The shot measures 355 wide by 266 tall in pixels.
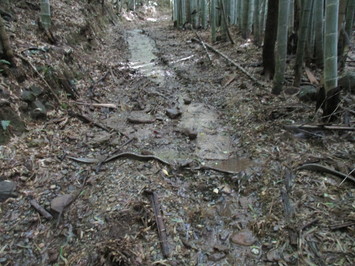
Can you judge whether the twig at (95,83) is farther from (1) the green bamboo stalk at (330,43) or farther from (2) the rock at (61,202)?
(1) the green bamboo stalk at (330,43)

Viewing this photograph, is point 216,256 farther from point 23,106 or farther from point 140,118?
point 23,106

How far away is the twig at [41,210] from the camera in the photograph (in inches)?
101

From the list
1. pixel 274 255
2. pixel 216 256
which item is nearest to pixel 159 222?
pixel 216 256

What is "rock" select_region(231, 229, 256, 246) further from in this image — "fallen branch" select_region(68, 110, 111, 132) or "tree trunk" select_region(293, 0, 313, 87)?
"tree trunk" select_region(293, 0, 313, 87)

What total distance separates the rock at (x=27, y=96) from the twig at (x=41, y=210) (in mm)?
1786

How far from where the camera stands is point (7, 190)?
272 centimetres

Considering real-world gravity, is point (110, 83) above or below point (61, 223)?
above

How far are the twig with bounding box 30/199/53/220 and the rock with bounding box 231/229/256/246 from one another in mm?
1867

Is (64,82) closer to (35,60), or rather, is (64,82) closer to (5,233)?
(35,60)

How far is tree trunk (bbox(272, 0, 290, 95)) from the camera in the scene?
4.27m

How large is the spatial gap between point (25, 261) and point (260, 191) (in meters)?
2.44

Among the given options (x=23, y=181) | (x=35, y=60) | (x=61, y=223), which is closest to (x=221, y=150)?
(x=61, y=223)

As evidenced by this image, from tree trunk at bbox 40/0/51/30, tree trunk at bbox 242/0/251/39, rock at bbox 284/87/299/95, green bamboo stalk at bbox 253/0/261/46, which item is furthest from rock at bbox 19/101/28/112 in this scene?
tree trunk at bbox 242/0/251/39

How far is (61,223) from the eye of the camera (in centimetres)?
254
